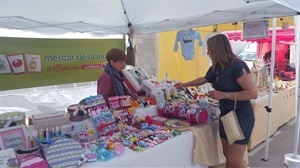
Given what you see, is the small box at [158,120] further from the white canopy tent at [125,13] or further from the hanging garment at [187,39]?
the hanging garment at [187,39]

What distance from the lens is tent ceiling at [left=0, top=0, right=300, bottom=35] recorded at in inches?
83.8

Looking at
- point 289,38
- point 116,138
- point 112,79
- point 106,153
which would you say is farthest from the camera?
point 289,38

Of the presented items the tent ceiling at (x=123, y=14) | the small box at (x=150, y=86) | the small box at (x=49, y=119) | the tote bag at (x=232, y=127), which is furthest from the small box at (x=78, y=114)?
the tent ceiling at (x=123, y=14)

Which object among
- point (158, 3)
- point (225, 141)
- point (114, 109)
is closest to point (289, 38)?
point (158, 3)

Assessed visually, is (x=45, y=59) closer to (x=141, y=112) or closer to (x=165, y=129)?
(x=141, y=112)

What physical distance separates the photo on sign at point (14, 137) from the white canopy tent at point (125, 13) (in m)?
1.24

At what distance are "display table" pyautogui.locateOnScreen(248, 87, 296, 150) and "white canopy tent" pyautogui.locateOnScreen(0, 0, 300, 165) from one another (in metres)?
1.06

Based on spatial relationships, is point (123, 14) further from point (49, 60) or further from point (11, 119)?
point (11, 119)

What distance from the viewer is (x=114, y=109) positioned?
1831 mm

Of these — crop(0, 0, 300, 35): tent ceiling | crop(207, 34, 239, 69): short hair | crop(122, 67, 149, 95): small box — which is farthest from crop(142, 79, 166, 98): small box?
crop(0, 0, 300, 35): tent ceiling

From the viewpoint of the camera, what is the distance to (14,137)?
1331 millimetres

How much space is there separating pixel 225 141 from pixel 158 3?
1513 millimetres

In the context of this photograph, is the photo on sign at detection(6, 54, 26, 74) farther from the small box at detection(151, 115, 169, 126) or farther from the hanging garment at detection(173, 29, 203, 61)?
the hanging garment at detection(173, 29, 203, 61)

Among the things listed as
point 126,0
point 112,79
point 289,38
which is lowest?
point 112,79
